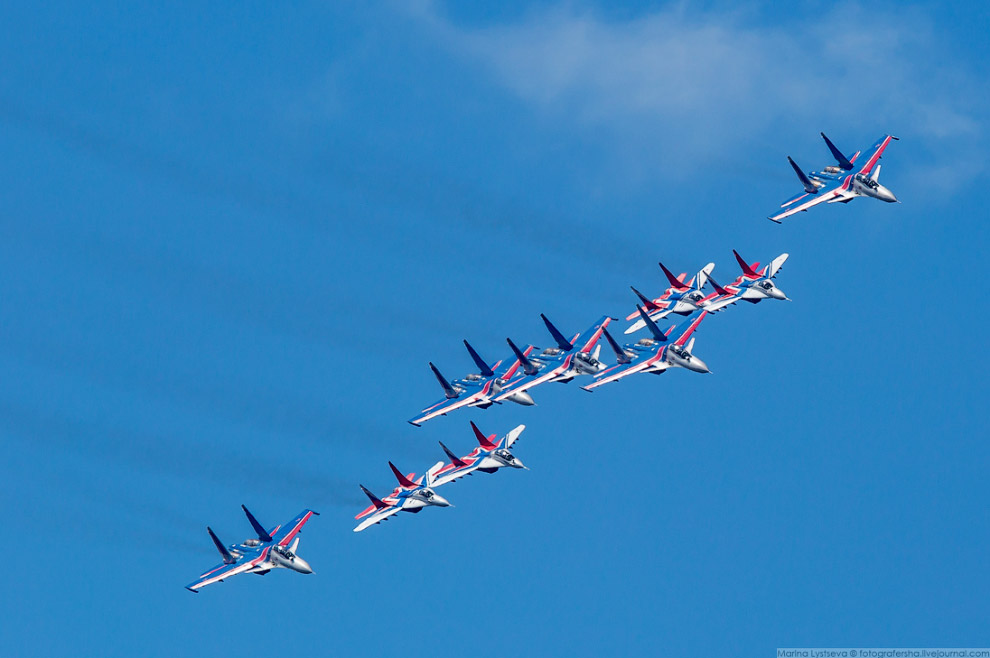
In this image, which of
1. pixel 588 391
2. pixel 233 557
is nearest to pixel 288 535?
pixel 233 557

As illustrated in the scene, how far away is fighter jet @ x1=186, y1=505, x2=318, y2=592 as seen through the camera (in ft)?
647

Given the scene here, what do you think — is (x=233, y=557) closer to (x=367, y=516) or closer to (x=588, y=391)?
(x=367, y=516)

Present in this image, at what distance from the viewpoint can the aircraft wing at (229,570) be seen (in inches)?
7746

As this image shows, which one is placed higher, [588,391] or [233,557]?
[588,391]

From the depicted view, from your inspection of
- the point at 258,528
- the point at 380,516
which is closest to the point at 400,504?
the point at 380,516

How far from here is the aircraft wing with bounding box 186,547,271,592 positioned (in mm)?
196750

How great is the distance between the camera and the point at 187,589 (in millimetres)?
193875

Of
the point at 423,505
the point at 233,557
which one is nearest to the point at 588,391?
the point at 423,505

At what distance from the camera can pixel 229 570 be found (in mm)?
197250

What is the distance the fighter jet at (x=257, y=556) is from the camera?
197 m

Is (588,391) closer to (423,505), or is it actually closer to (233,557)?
(423,505)

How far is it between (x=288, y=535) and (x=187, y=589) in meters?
10.2

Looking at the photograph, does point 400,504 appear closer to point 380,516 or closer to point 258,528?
point 380,516

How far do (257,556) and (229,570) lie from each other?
2653 mm
